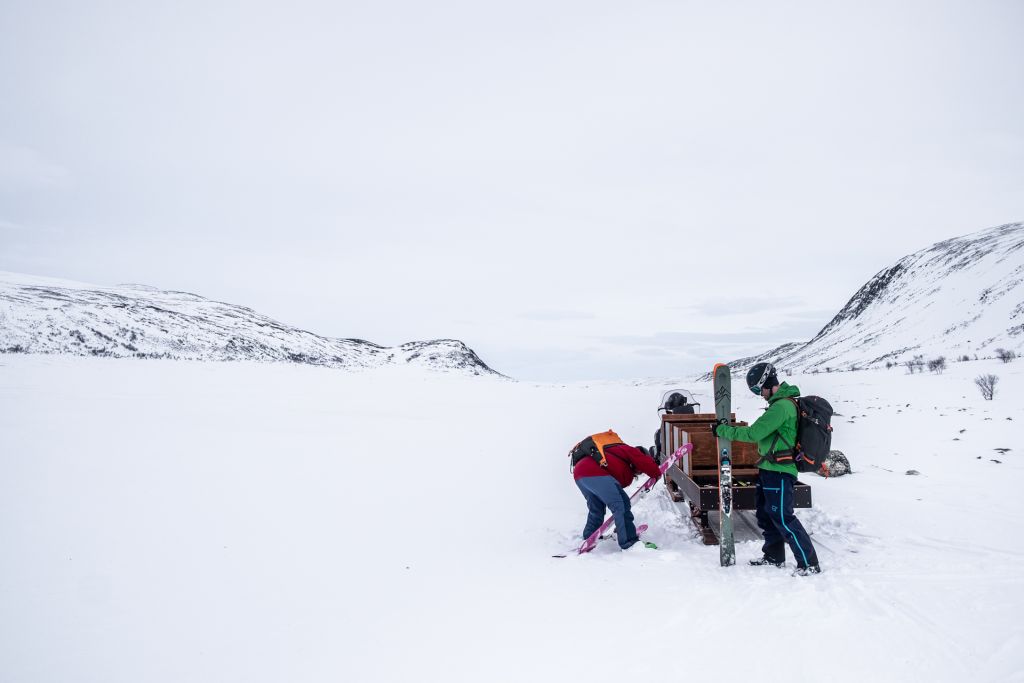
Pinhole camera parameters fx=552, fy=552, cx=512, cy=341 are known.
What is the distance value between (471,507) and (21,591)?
554 centimetres

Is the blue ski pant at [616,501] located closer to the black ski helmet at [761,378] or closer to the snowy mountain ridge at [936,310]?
the black ski helmet at [761,378]

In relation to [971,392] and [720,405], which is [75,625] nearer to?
[720,405]

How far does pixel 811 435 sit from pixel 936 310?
85314 mm

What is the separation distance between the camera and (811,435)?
5.58 meters

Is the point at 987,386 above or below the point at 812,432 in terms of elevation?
above

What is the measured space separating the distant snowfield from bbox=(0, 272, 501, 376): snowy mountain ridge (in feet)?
102

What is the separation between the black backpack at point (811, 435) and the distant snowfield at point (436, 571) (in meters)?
1.21

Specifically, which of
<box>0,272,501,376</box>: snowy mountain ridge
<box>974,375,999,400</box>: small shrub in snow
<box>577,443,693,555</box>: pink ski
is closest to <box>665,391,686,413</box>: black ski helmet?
<box>577,443,693,555</box>: pink ski

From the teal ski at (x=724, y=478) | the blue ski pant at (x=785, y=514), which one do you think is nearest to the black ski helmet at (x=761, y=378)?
the teal ski at (x=724, y=478)

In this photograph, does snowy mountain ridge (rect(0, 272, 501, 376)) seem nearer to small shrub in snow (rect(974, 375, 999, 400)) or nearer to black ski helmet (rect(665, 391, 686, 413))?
black ski helmet (rect(665, 391, 686, 413))

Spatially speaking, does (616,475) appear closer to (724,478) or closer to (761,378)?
(724,478)

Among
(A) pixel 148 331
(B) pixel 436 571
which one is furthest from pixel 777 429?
(A) pixel 148 331

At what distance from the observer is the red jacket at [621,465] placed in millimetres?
6566

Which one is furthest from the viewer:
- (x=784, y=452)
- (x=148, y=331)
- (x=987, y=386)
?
(x=148, y=331)
